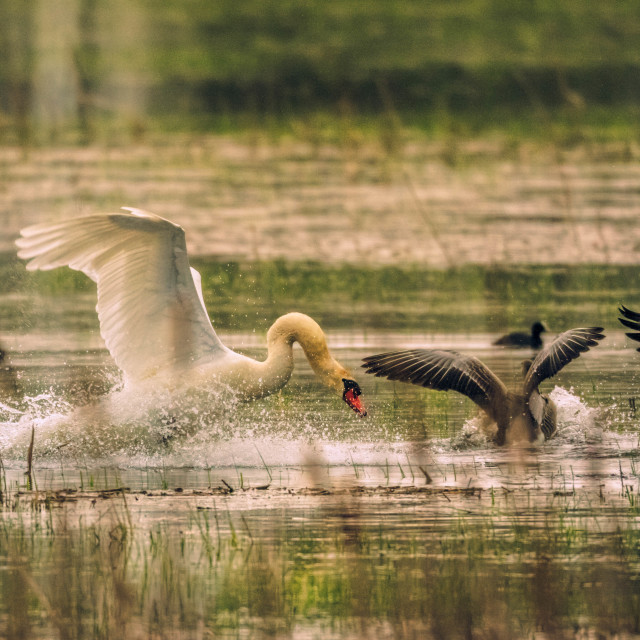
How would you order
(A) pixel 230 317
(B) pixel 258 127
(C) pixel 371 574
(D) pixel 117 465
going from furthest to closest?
(B) pixel 258 127 < (A) pixel 230 317 < (D) pixel 117 465 < (C) pixel 371 574

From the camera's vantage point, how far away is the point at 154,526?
7.60 metres

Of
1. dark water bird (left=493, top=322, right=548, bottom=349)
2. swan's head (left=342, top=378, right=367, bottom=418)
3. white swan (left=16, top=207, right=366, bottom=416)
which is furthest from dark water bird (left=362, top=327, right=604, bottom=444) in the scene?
dark water bird (left=493, top=322, right=548, bottom=349)

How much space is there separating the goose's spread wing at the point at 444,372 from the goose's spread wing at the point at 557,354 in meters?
0.20

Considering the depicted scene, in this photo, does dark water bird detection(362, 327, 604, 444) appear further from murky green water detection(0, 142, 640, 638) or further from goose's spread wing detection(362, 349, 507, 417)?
murky green water detection(0, 142, 640, 638)

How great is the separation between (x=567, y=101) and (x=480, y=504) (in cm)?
2370

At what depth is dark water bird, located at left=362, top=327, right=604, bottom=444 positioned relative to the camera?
31.8ft

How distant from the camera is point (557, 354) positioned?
9.83m

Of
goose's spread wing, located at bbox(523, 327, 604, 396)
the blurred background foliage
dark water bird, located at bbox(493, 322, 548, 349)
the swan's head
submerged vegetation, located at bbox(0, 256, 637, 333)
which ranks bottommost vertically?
the swan's head

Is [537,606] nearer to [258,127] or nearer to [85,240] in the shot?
[85,240]

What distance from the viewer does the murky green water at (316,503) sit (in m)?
6.46

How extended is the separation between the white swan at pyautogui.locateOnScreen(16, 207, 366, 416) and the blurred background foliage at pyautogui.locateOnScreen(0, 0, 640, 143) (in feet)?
54.5

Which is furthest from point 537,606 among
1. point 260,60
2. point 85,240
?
point 260,60

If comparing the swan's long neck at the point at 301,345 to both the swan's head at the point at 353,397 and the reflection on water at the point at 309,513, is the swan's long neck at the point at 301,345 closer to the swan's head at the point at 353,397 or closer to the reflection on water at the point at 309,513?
the swan's head at the point at 353,397

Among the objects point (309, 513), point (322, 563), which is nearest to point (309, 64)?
point (309, 513)
